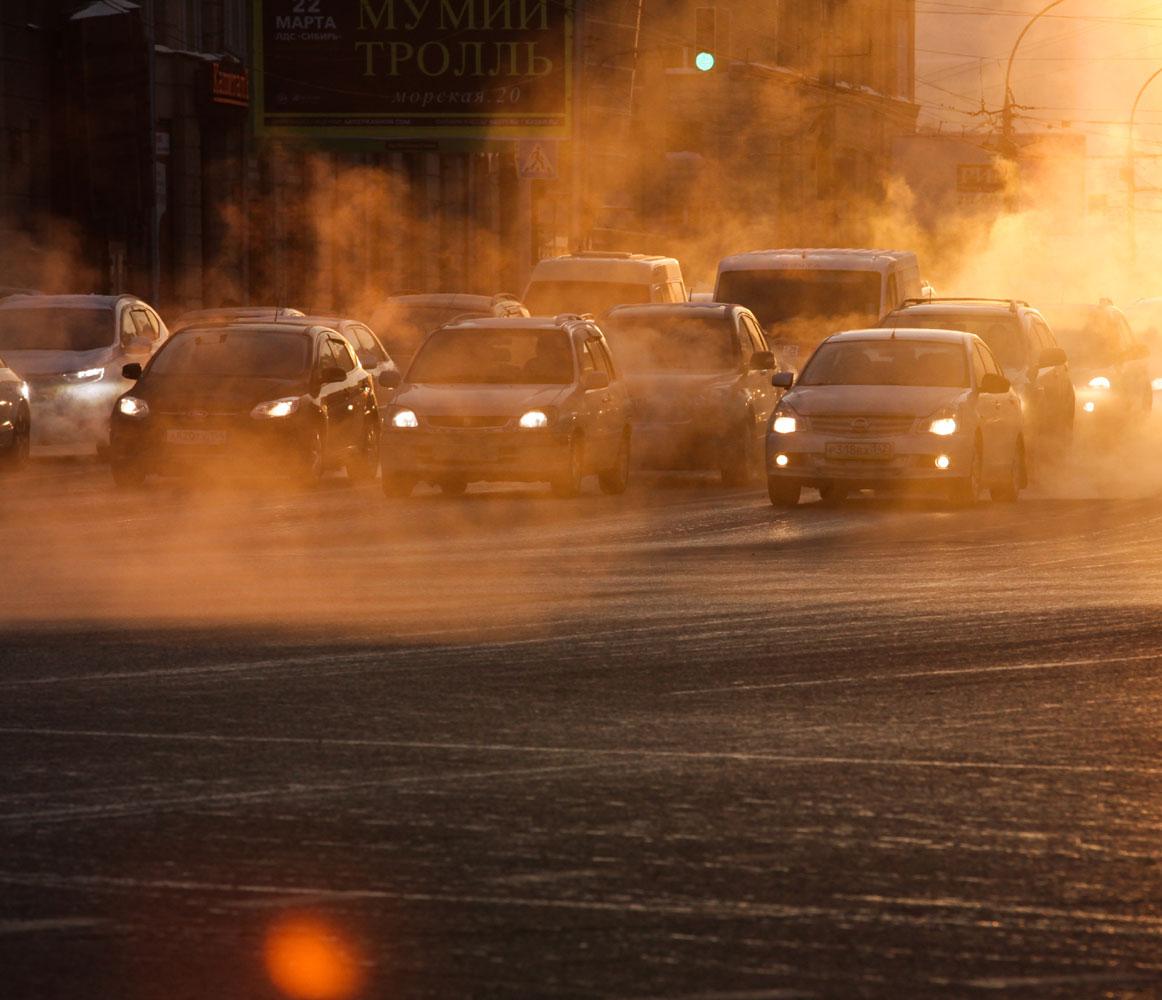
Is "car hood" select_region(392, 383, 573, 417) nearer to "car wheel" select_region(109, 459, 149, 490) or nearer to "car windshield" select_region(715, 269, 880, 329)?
"car wheel" select_region(109, 459, 149, 490)

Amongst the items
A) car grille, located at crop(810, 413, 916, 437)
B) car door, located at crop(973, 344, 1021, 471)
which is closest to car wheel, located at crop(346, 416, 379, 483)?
car grille, located at crop(810, 413, 916, 437)

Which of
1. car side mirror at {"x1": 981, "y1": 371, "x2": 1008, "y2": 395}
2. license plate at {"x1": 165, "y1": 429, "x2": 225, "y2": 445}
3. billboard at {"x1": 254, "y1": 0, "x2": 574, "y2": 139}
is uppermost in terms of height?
billboard at {"x1": 254, "y1": 0, "x2": 574, "y2": 139}

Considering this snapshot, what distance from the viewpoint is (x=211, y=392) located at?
24.7 meters

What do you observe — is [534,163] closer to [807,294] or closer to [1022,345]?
[807,294]

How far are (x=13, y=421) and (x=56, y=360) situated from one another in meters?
2.98

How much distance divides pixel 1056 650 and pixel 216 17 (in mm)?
41762

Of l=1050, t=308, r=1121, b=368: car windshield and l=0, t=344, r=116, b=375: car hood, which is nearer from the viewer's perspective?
l=0, t=344, r=116, b=375: car hood

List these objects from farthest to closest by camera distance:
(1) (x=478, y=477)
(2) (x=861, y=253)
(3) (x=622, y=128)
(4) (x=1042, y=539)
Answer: (3) (x=622, y=128)
(2) (x=861, y=253)
(1) (x=478, y=477)
(4) (x=1042, y=539)

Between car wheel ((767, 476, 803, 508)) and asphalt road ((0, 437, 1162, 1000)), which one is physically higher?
asphalt road ((0, 437, 1162, 1000))

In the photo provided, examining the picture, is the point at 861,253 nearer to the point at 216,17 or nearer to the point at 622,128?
the point at 216,17

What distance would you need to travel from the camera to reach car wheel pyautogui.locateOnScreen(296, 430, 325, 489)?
2453 centimetres

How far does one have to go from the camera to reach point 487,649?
11719 mm

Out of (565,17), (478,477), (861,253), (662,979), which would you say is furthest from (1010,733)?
(565,17)

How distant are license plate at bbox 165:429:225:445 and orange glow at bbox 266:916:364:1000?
59.6 feet
